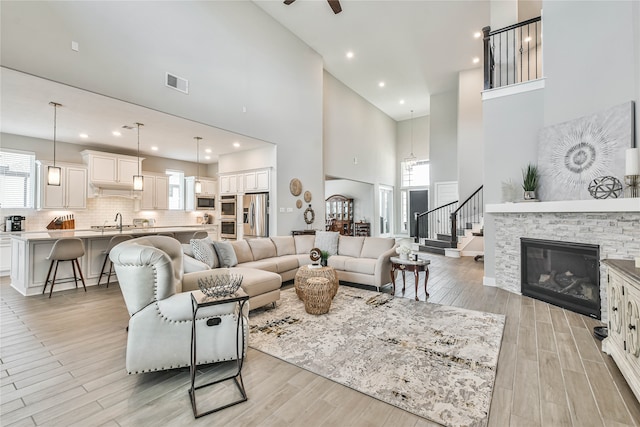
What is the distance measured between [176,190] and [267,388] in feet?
28.2

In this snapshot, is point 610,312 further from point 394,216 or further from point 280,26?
point 394,216

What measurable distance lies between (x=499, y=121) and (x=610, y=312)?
3.49 m

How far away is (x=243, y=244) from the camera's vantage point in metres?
5.00

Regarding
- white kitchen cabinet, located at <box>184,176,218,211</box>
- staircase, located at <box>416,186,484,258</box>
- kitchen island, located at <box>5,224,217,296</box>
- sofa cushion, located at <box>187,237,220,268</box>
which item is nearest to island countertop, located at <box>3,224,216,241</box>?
kitchen island, located at <box>5,224,217,296</box>

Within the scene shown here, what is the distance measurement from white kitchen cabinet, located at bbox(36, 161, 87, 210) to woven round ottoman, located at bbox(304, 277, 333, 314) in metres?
6.39

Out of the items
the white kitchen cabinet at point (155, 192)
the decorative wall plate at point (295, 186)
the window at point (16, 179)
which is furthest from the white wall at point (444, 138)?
the window at point (16, 179)

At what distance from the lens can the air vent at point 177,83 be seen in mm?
4898

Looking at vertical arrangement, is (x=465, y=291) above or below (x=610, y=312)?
below

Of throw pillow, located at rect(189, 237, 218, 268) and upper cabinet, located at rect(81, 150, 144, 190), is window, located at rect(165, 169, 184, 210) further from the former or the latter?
throw pillow, located at rect(189, 237, 218, 268)

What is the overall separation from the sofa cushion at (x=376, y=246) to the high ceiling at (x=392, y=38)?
16.9ft

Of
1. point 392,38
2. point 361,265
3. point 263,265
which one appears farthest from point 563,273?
point 392,38

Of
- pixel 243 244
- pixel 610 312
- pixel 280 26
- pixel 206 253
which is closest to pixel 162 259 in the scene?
pixel 206 253

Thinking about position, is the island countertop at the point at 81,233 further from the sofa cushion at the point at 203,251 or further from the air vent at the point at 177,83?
the air vent at the point at 177,83

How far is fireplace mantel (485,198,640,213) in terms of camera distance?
9.90 ft
